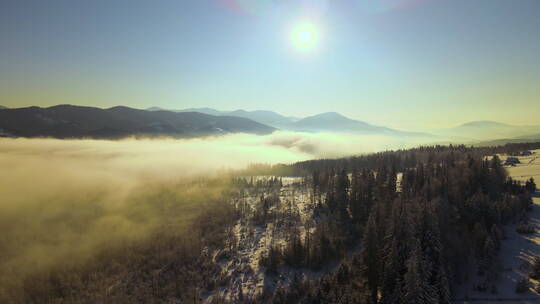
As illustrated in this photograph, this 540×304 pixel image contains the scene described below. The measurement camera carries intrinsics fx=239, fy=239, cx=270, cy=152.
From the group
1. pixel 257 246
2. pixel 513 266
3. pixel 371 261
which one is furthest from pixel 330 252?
pixel 513 266

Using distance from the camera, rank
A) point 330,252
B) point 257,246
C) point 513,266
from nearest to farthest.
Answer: point 513,266 → point 330,252 → point 257,246

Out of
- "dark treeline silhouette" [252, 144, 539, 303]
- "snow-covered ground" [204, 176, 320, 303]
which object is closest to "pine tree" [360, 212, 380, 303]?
"dark treeline silhouette" [252, 144, 539, 303]

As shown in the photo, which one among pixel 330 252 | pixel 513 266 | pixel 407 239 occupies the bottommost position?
pixel 330 252

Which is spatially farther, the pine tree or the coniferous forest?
the pine tree

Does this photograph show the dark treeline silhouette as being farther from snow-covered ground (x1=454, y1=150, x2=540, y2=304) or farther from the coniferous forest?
snow-covered ground (x1=454, y1=150, x2=540, y2=304)

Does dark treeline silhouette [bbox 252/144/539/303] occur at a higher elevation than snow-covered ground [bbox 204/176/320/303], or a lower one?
higher

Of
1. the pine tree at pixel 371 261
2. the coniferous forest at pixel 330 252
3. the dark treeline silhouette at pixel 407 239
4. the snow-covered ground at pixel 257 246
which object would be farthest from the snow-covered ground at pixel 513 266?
the snow-covered ground at pixel 257 246

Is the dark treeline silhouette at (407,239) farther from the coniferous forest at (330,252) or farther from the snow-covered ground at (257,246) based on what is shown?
the snow-covered ground at (257,246)

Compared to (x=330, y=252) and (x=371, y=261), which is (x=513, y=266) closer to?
(x=371, y=261)

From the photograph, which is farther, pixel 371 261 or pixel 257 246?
pixel 257 246

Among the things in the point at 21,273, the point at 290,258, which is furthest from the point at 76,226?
the point at 290,258

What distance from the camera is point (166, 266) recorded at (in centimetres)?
9469

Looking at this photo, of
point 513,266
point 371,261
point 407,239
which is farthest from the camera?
point 513,266

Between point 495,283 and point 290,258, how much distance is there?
5543 centimetres
